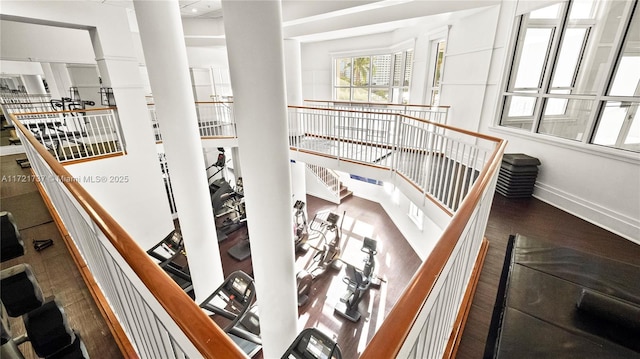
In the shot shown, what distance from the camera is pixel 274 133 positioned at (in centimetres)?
197

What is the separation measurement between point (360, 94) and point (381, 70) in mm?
1004

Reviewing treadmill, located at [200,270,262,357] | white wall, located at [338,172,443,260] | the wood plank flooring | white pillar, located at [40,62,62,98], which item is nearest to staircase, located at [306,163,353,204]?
white wall, located at [338,172,443,260]

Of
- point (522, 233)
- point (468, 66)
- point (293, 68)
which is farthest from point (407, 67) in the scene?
point (522, 233)

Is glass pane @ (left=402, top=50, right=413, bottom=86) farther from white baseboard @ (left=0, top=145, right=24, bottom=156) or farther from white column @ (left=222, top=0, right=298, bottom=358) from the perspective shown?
white baseboard @ (left=0, top=145, right=24, bottom=156)

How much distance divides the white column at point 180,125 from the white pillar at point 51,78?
28.8 feet

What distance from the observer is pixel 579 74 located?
11.1 feet

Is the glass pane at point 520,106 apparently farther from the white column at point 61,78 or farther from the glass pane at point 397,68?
the white column at point 61,78

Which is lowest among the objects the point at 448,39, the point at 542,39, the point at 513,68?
the point at 513,68

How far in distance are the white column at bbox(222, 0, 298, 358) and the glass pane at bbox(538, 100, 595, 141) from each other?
12.2ft

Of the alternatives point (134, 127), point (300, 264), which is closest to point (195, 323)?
point (134, 127)

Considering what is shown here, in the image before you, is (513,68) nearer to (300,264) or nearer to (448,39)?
(448,39)

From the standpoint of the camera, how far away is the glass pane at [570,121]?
3.19 metres

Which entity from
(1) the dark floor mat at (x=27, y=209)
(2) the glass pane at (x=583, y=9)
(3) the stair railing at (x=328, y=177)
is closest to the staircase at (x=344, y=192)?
(3) the stair railing at (x=328, y=177)

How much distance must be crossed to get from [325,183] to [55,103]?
871 centimetres
